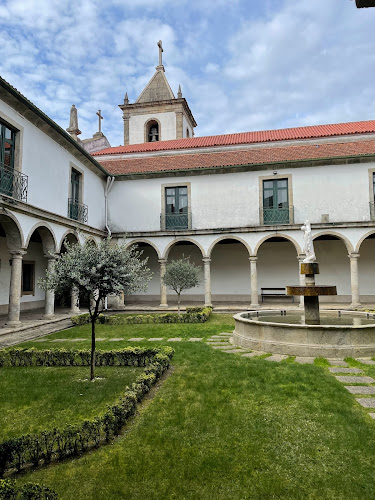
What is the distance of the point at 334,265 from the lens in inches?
720

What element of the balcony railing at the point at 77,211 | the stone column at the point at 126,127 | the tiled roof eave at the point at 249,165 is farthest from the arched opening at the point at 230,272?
the stone column at the point at 126,127

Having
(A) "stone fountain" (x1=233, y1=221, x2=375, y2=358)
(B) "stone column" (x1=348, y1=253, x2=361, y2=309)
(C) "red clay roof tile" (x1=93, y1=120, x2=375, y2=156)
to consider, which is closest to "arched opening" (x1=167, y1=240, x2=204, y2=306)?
(C) "red clay roof tile" (x1=93, y1=120, x2=375, y2=156)

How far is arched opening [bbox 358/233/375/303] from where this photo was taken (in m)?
17.8

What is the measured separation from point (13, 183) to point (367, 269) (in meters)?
16.5

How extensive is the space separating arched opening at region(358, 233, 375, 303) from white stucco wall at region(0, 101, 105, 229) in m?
14.0

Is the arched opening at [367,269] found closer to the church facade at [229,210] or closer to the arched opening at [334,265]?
the church facade at [229,210]

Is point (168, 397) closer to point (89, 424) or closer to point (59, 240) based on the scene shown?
point (89, 424)

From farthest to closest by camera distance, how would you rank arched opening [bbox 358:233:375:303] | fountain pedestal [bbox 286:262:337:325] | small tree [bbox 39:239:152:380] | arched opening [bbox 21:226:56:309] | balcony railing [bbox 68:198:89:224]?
arched opening [bbox 358:233:375:303]
arched opening [bbox 21:226:56:309]
balcony railing [bbox 68:198:89:224]
fountain pedestal [bbox 286:262:337:325]
small tree [bbox 39:239:152:380]

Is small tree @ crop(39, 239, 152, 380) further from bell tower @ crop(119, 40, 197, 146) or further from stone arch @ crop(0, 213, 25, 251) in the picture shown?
bell tower @ crop(119, 40, 197, 146)

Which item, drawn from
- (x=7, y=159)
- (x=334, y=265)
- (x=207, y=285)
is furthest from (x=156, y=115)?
(x=7, y=159)

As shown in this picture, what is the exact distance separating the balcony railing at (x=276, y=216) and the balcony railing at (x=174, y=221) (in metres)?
3.68

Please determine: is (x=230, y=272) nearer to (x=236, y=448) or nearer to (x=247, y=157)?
(x=247, y=157)

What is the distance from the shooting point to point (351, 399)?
464 centimetres

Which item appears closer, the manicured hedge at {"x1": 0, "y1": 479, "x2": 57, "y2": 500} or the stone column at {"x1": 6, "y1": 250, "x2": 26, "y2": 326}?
the manicured hedge at {"x1": 0, "y1": 479, "x2": 57, "y2": 500}
